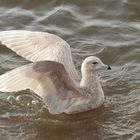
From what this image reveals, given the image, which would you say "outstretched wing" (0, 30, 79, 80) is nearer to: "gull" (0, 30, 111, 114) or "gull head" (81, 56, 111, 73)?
"gull" (0, 30, 111, 114)

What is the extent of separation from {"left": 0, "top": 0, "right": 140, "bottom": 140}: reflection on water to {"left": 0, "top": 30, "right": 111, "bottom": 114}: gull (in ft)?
0.81

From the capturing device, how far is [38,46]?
8203mm

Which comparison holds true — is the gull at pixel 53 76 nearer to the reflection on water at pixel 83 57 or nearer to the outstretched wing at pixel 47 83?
the outstretched wing at pixel 47 83

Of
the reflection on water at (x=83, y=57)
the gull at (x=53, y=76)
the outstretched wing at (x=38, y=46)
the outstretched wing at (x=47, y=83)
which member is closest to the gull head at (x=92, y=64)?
the gull at (x=53, y=76)

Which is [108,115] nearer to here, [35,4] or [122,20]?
[122,20]

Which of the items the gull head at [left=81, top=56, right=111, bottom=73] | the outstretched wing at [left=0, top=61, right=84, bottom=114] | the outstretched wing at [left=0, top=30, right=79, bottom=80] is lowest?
the outstretched wing at [left=0, top=61, right=84, bottom=114]

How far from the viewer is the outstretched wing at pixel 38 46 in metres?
7.86

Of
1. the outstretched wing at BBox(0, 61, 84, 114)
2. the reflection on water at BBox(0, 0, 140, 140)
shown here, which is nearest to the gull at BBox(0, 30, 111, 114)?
the outstretched wing at BBox(0, 61, 84, 114)

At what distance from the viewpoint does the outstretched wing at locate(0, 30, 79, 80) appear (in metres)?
7.86

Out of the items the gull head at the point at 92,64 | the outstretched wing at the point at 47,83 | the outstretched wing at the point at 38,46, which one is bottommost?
the outstretched wing at the point at 47,83

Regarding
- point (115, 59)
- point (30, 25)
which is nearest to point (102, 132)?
point (115, 59)

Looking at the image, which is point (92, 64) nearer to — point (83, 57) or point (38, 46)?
point (38, 46)

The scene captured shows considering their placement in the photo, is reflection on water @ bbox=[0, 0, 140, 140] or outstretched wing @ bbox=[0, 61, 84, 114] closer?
outstretched wing @ bbox=[0, 61, 84, 114]

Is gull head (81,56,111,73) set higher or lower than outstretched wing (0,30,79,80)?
lower
